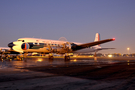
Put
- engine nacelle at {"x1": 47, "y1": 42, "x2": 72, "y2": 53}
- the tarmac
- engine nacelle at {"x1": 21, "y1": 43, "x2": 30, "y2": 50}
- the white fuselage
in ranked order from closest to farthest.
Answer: the tarmac < engine nacelle at {"x1": 21, "y1": 43, "x2": 30, "y2": 50} < the white fuselage < engine nacelle at {"x1": 47, "y1": 42, "x2": 72, "y2": 53}

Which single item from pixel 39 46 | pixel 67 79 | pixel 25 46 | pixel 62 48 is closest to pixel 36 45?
pixel 39 46

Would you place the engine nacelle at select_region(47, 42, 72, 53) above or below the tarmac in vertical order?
above

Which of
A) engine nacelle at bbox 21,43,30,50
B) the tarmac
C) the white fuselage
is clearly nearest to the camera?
the tarmac

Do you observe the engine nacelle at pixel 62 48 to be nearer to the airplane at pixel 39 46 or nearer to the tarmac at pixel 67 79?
the airplane at pixel 39 46

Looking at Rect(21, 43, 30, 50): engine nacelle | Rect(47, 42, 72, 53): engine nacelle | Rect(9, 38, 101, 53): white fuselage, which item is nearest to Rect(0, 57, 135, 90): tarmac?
Rect(21, 43, 30, 50): engine nacelle

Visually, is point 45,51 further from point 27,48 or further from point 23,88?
point 23,88

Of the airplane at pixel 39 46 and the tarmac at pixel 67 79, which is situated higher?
the airplane at pixel 39 46

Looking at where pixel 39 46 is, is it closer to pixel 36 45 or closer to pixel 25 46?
pixel 36 45

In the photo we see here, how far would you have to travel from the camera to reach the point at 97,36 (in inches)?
2240

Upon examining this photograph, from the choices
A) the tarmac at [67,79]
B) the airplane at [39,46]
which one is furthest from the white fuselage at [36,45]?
the tarmac at [67,79]

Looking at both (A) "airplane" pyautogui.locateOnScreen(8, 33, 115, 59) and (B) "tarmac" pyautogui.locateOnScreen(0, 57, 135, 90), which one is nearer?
(B) "tarmac" pyautogui.locateOnScreen(0, 57, 135, 90)

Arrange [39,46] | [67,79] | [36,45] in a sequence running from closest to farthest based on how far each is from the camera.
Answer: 1. [67,79]
2. [36,45]
3. [39,46]

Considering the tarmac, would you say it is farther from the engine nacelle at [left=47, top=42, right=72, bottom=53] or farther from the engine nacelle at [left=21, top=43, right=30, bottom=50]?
the engine nacelle at [left=47, top=42, right=72, bottom=53]

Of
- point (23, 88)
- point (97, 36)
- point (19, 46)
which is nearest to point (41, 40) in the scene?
point (19, 46)
